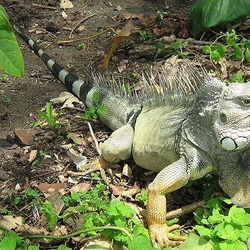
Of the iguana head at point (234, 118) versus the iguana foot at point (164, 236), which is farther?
the iguana foot at point (164, 236)

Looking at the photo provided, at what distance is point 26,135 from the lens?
4379 millimetres

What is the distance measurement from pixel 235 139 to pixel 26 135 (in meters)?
1.88

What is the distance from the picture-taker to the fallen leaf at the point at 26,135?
4.32 meters

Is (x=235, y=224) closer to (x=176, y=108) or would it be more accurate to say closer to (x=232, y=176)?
(x=232, y=176)

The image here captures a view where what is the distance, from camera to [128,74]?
199 inches

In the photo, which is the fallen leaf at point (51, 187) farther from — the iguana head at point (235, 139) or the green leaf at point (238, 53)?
the green leaf at point (238, 53)

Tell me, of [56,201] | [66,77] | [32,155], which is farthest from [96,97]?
[56,201]

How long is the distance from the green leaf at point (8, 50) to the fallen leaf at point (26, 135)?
210 centimetres

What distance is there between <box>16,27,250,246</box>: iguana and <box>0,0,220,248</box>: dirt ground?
488mm

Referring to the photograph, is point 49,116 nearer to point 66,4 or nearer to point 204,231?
point 204,231

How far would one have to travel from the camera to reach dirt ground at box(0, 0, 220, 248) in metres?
4.13

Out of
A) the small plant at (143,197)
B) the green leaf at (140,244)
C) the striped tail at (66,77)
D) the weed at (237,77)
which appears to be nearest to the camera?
the green leaf at (140,244)

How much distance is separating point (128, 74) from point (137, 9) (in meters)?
1.45

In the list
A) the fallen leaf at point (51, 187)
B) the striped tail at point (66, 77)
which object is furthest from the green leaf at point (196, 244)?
the striped tail at point (66, 77)
